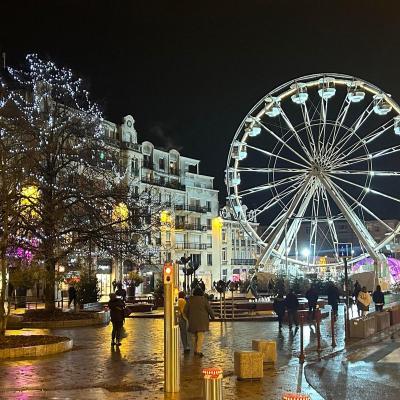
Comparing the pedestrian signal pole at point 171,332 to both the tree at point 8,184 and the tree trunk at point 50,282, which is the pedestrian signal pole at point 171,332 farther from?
the tree trunk at point 50,282

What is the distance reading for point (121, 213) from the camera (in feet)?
95.6

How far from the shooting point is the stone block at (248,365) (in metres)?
12.6

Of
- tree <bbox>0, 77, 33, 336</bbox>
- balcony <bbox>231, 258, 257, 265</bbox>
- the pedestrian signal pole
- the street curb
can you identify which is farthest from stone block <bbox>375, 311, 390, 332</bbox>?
balcony <bbox>231, 258, 257, 265</bbox>

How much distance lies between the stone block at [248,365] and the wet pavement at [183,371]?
0.68 feet

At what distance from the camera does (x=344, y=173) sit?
145 ft

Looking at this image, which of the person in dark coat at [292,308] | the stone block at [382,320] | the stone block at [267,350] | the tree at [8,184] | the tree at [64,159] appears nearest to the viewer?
the stone block at [267,350]

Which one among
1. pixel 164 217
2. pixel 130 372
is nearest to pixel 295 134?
pixel 164 217

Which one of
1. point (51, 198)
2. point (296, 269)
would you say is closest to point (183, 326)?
point (51, 198)

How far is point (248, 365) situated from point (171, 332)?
7.78 feet

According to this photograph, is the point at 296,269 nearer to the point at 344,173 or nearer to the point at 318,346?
the point at 344,173

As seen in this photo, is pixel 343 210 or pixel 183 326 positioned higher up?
pixel 343 210

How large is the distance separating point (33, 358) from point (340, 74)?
34.7 m

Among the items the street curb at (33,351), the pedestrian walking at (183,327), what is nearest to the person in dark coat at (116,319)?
the street curb at (33,351)

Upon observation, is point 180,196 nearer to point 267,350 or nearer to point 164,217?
point 164,217
